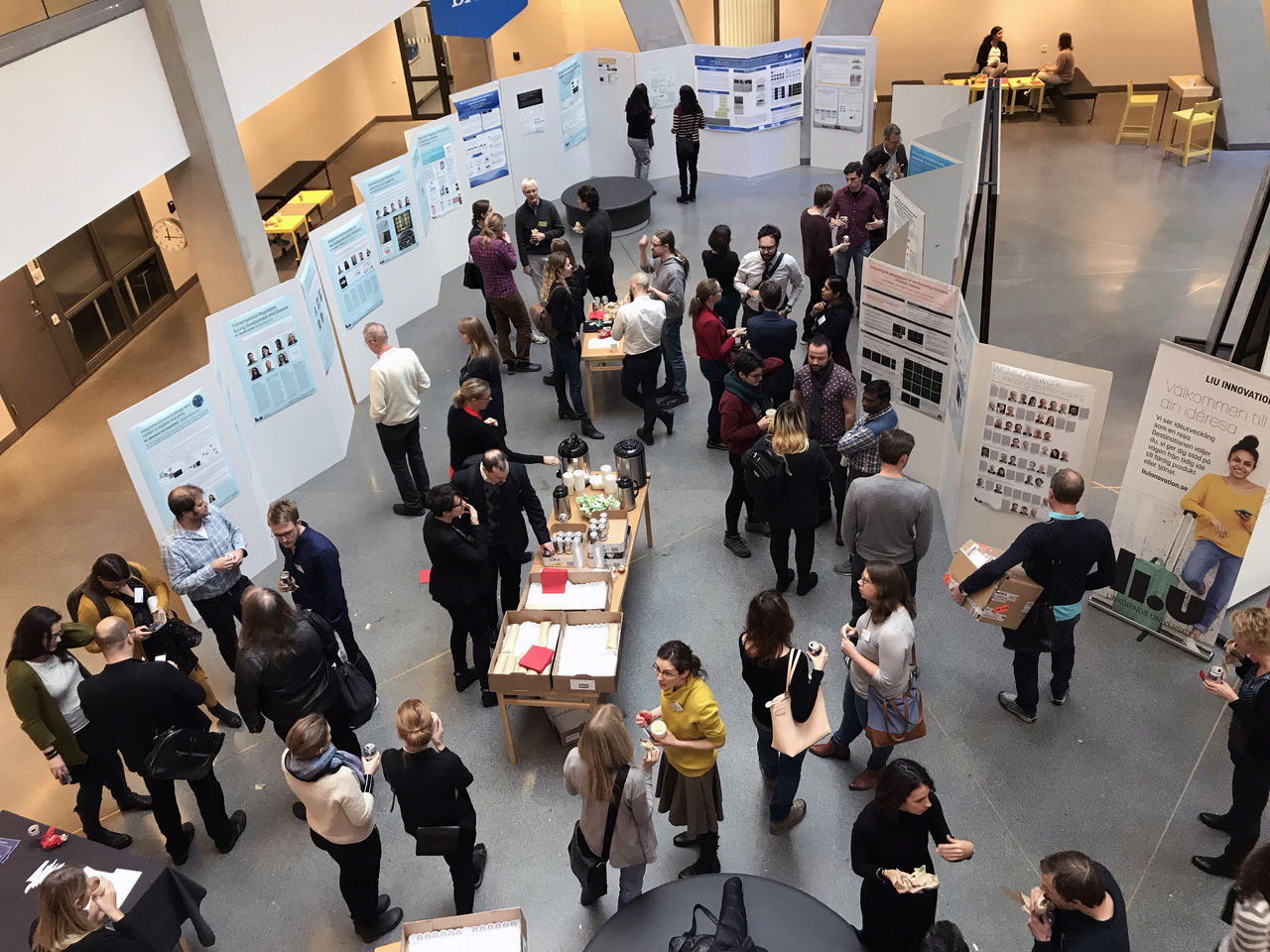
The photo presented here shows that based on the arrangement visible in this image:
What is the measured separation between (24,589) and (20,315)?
11.9 feet

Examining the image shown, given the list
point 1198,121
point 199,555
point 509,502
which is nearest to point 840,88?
point 1198,121

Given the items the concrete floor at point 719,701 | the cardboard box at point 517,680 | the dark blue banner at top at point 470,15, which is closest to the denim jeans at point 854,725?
the concrete floor at point 719,701

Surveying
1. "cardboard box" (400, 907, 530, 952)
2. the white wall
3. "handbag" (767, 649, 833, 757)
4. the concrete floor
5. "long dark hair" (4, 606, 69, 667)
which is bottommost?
the concrete floor

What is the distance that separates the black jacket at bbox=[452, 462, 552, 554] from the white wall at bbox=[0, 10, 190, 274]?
9.48ft

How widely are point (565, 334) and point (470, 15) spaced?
4.17 meters

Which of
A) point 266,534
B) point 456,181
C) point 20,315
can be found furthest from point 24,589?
point 456,181

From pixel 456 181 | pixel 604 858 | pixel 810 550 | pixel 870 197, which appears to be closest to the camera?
pixel 604 858

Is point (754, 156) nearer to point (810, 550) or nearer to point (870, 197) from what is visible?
point (870, 197)

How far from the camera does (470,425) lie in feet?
20.4

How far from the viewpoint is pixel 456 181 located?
37.0ft

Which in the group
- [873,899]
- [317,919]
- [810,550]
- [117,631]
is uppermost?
[117,631]

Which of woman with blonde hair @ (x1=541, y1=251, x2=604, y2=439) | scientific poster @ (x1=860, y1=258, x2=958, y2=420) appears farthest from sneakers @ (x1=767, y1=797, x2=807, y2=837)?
woman with blonde hair @ (x1=541, y1=251, x2=604, y2=439)

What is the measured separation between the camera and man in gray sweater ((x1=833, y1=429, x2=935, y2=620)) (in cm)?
524

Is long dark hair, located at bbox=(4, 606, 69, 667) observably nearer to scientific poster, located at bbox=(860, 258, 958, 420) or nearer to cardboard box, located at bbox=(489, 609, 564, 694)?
cardboard box, located at bbox=(489, 609, 564, 694)
